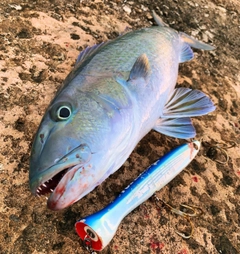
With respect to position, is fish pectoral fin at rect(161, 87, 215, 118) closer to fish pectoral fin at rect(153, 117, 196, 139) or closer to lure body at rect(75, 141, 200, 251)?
fish pectoral fin at rect(153, 117, 196, 139)

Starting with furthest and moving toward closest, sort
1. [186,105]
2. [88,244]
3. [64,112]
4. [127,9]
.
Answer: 1. [127,9]
2. [186,105]
3. [88,244]
4. [64,112]

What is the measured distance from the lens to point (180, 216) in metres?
2.22

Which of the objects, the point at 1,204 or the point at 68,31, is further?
the point at 68,31

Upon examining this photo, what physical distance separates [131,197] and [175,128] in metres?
0.73

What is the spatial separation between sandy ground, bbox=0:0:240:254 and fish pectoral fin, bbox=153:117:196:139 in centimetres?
16

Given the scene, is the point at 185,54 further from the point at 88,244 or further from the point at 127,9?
the point at 88,244

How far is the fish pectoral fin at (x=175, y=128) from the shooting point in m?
2.43

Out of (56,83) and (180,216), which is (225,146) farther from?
(56,83)

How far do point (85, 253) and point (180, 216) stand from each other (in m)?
0.72

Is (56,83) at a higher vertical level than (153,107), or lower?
lower

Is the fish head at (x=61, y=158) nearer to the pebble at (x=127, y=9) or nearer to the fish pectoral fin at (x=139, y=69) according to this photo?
the fish pectoral fin at (x=139, y=69)

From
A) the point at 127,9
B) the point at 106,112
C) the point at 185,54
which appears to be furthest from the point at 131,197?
the point at 127,9

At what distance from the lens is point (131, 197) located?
197 cm

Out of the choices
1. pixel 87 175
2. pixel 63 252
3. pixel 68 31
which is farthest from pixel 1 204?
pixel 68 31
